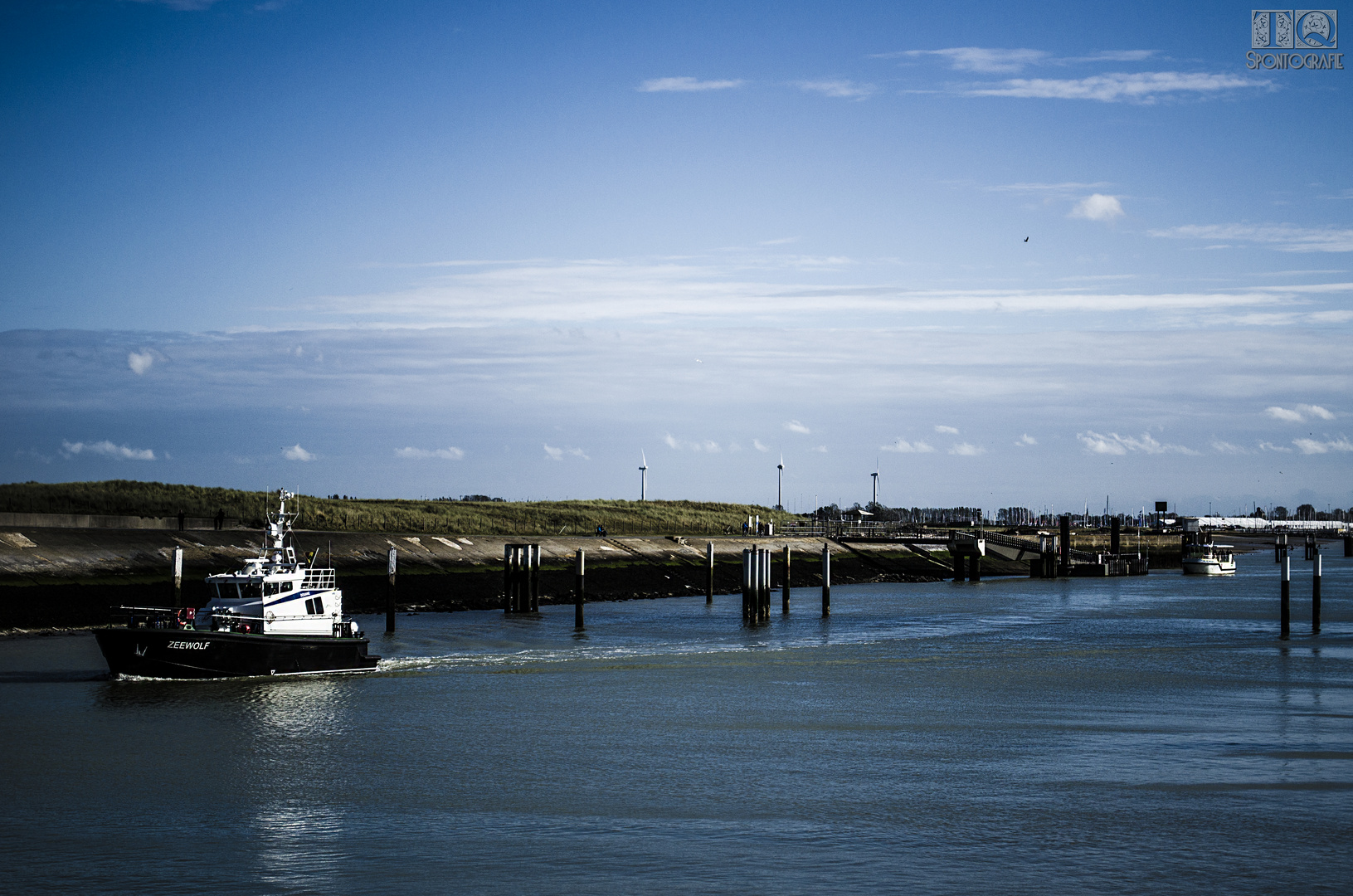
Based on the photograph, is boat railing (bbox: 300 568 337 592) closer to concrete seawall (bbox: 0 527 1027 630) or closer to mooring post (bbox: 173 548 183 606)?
concrete seawall (bbox: 0 527 1027 630)

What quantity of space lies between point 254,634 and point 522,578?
90.4 ft

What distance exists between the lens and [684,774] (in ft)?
88.1

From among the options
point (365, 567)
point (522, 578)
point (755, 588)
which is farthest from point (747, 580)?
point (365, 567)

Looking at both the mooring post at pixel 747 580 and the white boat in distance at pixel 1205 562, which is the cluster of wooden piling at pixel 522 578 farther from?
the white boat in distance at pixel 1205 562

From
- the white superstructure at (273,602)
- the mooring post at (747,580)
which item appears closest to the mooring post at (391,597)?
the white superstructure at (273,602)

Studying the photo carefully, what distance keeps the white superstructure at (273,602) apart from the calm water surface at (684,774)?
2.06 metres

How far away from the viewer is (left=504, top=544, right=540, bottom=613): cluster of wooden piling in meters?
67.9

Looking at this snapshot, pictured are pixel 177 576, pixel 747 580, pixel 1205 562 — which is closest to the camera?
pixel 177 576

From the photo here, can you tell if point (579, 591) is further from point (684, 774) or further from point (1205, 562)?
point (1205, 562)

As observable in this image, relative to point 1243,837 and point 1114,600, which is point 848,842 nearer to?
point 1243,837

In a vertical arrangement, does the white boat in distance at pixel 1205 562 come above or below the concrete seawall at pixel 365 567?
below

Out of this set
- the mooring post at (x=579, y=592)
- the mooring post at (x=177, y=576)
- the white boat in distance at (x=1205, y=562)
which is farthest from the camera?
the white boat in distance at (x=1205, y=562)

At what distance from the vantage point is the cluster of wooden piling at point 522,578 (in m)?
67.9

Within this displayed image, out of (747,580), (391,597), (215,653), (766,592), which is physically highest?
(747,580)
